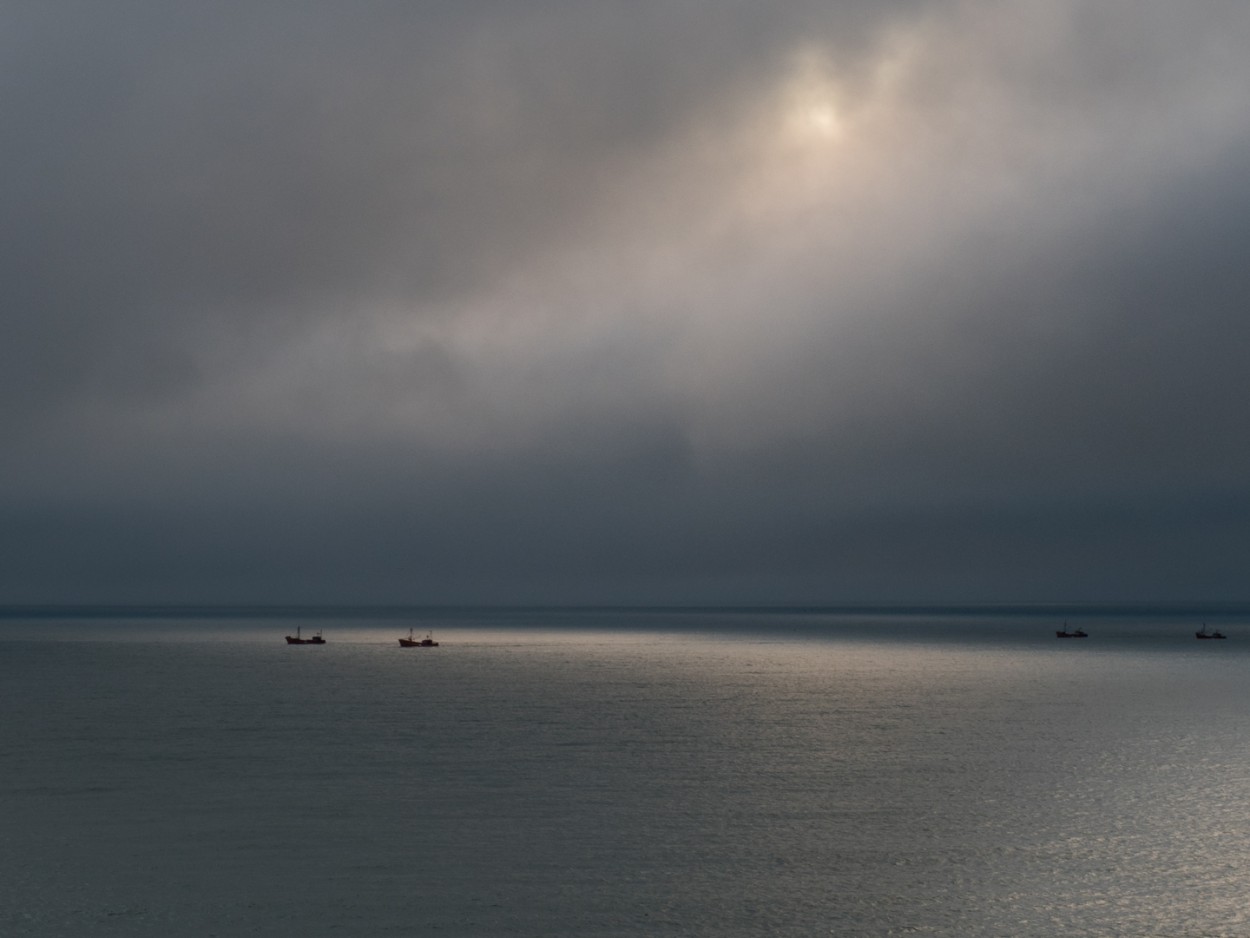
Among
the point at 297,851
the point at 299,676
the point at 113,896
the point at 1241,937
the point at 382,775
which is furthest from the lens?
the point at 299,676

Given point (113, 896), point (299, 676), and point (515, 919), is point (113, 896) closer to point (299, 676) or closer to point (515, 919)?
point (515, 919)

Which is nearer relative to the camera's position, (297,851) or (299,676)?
(297,851)

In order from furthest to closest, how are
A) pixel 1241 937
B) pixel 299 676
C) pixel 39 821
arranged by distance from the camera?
pixel 299 676, pixel 39 821, pixel 1241 937

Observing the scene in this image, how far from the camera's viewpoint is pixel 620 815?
5081 centimetres

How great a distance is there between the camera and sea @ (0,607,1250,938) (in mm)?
36750

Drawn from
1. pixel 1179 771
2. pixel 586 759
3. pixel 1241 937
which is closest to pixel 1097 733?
pixel 1179 771

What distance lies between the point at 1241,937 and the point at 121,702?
91418 mm

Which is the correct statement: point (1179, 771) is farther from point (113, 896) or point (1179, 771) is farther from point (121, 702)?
point (121, 702)

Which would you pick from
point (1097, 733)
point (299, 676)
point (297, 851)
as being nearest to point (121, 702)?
point (299, 676)

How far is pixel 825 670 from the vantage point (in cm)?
14675

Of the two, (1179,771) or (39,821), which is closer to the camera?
(39,821)

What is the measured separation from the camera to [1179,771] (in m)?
64.4

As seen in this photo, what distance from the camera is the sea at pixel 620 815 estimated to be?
3675 cm

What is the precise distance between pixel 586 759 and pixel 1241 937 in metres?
39.2
